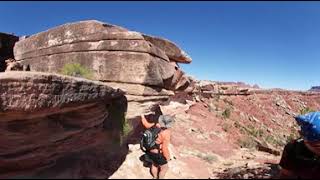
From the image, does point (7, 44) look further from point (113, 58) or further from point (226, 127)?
point (226, 127)

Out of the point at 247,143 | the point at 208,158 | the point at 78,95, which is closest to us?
the point at 78,95

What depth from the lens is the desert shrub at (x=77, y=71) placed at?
14.6m

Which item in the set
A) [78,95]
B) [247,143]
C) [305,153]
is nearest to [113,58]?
[78,95]

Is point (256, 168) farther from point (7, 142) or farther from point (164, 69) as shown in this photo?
point (7, 142)

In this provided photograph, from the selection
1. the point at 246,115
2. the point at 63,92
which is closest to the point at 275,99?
the point at 246,115

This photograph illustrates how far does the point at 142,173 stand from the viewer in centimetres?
1250

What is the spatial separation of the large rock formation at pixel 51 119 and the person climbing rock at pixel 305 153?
7204 millimetres

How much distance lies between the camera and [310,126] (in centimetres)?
545

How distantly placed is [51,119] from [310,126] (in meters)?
8.97

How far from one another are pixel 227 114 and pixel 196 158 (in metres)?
14.0

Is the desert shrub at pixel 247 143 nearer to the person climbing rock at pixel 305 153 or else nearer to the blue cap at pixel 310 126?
the blue cap at pixel 310 126

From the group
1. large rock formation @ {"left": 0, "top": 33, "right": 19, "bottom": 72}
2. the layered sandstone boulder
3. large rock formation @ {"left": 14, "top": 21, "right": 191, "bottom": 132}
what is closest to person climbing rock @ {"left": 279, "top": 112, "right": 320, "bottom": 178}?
large rock formation @ {"left": 14, "top": 21, "right": 191, "bottom": 132}

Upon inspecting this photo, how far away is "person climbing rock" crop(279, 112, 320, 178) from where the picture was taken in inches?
192

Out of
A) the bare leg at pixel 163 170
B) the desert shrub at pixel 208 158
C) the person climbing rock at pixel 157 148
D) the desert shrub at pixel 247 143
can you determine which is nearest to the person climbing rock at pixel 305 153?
the person climbing rock at pixel 157 148
